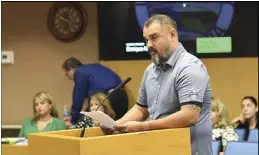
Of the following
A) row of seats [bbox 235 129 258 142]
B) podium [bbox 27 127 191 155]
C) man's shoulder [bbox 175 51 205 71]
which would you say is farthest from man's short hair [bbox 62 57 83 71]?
podium [bbox 27 127 191 155]

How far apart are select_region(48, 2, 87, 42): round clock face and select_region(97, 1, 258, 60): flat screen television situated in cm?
39

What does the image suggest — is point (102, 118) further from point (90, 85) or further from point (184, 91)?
point (90, 85)

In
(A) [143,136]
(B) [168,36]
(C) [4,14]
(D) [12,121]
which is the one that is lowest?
(D) [12,121]

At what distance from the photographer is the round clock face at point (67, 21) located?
19.2ft

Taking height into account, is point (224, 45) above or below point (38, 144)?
above

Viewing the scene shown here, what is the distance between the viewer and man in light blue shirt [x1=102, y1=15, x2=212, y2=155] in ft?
6.63

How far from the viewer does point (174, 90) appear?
218 cm

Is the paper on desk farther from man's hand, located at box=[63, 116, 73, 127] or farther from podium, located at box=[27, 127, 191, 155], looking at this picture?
man's hand, located at box=[63, 116, 73, 127]

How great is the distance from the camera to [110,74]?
5191 mm

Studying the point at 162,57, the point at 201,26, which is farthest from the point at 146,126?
the point at 201,26

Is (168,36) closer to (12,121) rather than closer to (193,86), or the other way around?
(193,86)

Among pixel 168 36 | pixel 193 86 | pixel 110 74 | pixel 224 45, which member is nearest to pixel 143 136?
pixel 193 86

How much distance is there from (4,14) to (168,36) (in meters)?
4.17

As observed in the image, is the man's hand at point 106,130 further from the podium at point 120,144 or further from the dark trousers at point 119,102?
the dark trousers at point 119,102
